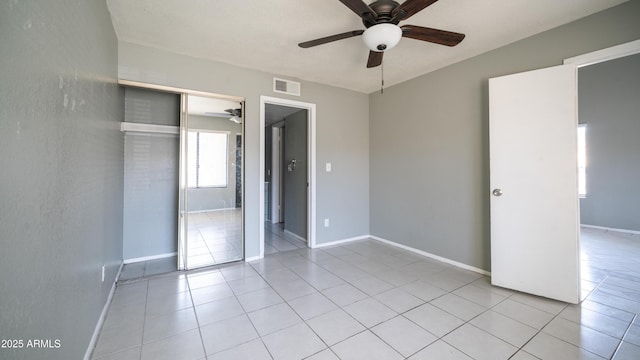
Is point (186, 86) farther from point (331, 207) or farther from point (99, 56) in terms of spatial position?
point (331, 207)

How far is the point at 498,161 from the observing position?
2559 mm

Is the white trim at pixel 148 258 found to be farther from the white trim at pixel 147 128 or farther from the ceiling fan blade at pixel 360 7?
the ceiling fan blade at pixel 360 7

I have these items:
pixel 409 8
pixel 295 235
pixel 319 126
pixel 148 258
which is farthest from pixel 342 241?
pixel 409 8

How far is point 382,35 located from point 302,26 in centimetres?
88

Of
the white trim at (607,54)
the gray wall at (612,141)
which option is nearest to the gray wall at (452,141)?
the white trim at (607,54)

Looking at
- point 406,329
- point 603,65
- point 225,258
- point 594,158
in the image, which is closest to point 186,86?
point 225,258

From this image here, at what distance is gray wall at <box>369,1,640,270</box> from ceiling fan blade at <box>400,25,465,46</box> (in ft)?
3.63

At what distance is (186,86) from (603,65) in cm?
717

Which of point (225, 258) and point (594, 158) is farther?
point (594, 158)

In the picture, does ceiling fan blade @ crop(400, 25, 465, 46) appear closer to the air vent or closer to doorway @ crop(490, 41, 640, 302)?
doorway @ crop(490, 41, 640, 302)

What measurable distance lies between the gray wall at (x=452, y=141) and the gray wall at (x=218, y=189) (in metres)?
2.35

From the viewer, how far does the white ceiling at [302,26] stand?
202cm

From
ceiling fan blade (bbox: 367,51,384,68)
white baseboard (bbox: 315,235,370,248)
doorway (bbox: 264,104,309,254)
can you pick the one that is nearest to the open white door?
ceiling fan blade (bbox: 367,51,384,68)

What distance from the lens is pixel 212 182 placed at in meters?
3.21
